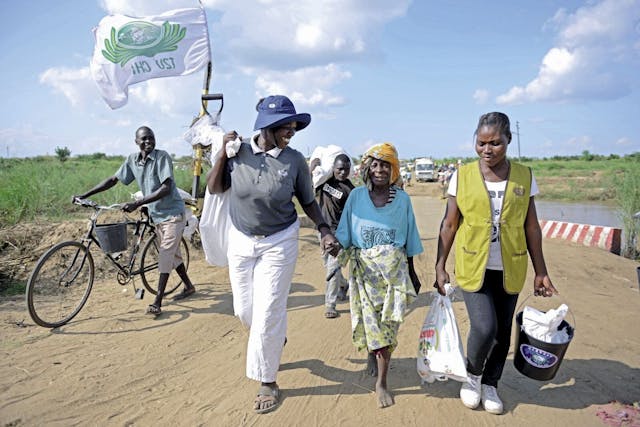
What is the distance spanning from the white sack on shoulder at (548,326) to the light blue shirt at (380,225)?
0.94 metres

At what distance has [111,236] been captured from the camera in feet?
15.5

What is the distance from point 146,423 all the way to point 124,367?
0.96 m

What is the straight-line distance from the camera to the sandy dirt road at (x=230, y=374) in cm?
316

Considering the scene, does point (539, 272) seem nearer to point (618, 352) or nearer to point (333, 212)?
point (618, 352)

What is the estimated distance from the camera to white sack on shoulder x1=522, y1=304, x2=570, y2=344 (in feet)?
10.0

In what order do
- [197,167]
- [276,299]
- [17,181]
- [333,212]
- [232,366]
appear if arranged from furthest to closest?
[17,181]
[197,167]
[333,212]
[232,366]
[276,299]

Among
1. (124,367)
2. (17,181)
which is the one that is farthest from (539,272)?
(17,181)

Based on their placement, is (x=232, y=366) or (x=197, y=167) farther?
(x=197, y=167)

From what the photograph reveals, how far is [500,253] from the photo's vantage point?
3.06 metres

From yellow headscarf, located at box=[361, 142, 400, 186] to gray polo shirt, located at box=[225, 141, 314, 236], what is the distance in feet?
1.59

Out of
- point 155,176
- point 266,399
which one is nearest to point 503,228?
point 266,399

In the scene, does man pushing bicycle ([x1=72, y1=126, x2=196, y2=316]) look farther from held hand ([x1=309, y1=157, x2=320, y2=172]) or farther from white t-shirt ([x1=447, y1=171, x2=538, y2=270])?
white t-shirt ([x1=447, y1=171, x2=538, y2=270])

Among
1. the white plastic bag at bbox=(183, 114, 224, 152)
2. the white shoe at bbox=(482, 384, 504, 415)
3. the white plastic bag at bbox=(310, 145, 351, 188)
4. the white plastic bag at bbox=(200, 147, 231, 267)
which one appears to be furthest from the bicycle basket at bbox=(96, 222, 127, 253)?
the white shoe at bbox=(482, 384, 504, 415)

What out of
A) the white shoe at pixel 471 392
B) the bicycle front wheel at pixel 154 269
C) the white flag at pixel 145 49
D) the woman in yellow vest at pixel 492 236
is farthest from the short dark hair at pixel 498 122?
the white flag at pixel 145 49
